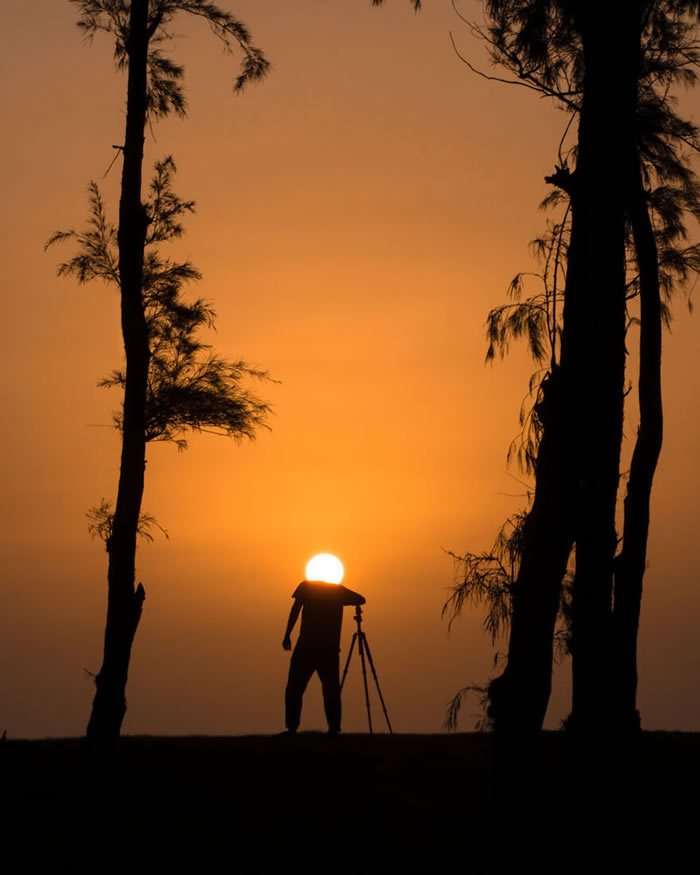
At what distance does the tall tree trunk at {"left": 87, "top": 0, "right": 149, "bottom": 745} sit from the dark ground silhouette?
2.64 feet

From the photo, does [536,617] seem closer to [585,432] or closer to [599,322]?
[585,432]

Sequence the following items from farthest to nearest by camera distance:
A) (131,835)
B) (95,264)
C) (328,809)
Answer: (95,264)
(328,809)
(131,835)

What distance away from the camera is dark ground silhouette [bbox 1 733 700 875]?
335 inches

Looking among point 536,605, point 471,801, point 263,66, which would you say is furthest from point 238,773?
point 263,66

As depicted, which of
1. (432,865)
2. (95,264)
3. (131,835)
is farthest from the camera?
(95,264)

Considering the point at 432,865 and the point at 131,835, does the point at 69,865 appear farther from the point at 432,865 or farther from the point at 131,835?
the point at 432,865

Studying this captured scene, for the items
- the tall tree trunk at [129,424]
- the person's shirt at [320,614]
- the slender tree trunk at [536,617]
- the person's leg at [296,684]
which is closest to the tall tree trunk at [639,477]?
the slender tree trunk at [536,617]

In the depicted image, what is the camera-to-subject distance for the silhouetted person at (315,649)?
14.9 m

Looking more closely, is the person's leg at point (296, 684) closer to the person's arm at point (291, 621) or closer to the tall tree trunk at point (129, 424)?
the person's arm at point (291, 621)

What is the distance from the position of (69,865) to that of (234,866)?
50.1 inches

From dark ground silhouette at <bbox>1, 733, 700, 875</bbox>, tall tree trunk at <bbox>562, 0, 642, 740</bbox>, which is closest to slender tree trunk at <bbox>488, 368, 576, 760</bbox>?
tall tree trunk at <bbox>562, 0, 642, 740</bbox>

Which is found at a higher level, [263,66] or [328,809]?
A: [263,66]

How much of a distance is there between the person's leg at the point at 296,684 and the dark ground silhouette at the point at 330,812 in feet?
6.45

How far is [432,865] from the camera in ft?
27.7
